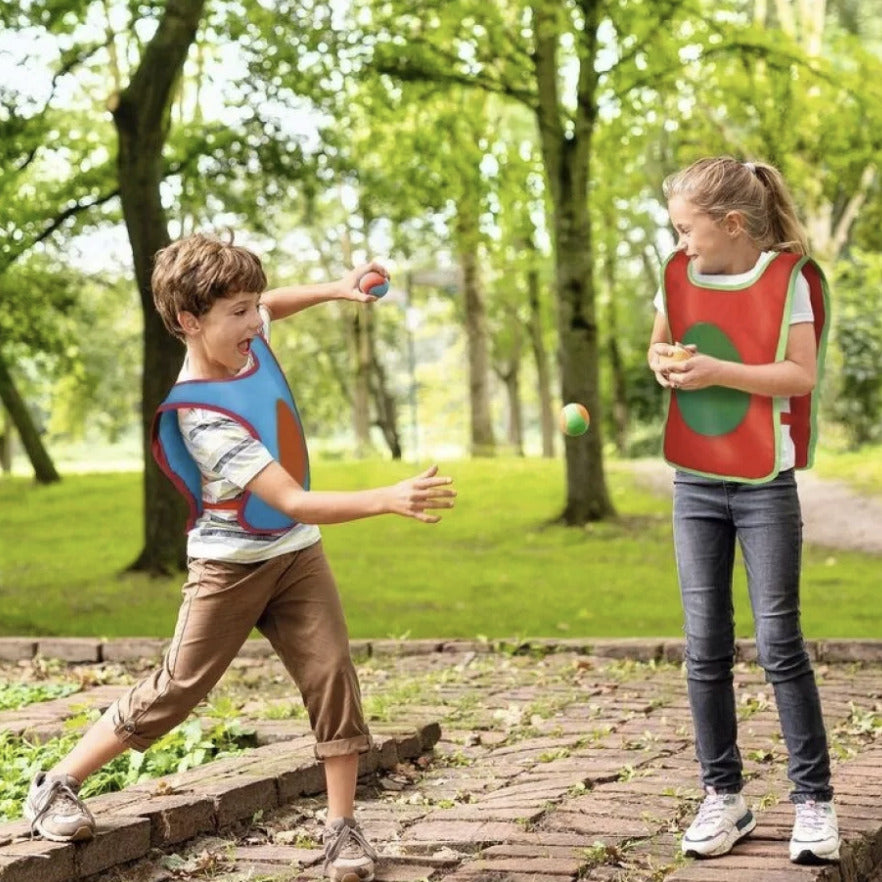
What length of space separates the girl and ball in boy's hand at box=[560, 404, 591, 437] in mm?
582

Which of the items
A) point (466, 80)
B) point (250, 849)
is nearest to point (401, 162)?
point (466, 80)

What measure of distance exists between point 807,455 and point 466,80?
13.7 metres

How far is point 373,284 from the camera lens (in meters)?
4.75

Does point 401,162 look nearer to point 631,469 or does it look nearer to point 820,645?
point 631,469

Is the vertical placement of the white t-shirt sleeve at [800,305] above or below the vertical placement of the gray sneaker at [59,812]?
above

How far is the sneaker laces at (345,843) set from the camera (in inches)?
178

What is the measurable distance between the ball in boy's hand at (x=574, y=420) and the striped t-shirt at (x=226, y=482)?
1002 mm

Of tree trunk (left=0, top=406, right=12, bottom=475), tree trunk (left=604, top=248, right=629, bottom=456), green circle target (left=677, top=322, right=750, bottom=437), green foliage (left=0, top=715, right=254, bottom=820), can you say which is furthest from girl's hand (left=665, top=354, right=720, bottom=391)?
tree trunk (left=0, top=406, right=12, bottom=475)

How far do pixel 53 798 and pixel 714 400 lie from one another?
2254mm

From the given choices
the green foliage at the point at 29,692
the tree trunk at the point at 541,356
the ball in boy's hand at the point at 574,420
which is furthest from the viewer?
the tree trunk at the point at 541,356

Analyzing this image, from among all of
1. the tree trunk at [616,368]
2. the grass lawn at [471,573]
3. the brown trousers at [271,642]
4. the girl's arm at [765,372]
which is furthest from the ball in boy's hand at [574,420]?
the tree trunk at [616,368]

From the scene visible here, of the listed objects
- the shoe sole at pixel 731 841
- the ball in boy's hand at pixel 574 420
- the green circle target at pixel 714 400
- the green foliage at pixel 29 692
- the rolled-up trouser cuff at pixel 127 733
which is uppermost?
the green circle target at pixel 714 400

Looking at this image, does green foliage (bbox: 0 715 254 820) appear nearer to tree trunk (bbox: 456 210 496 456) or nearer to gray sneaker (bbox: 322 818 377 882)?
gray sneaker (bbox: 322 818 377 882)

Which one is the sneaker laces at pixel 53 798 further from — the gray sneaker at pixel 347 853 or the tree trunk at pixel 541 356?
the tree trunk at pixel 541 356
